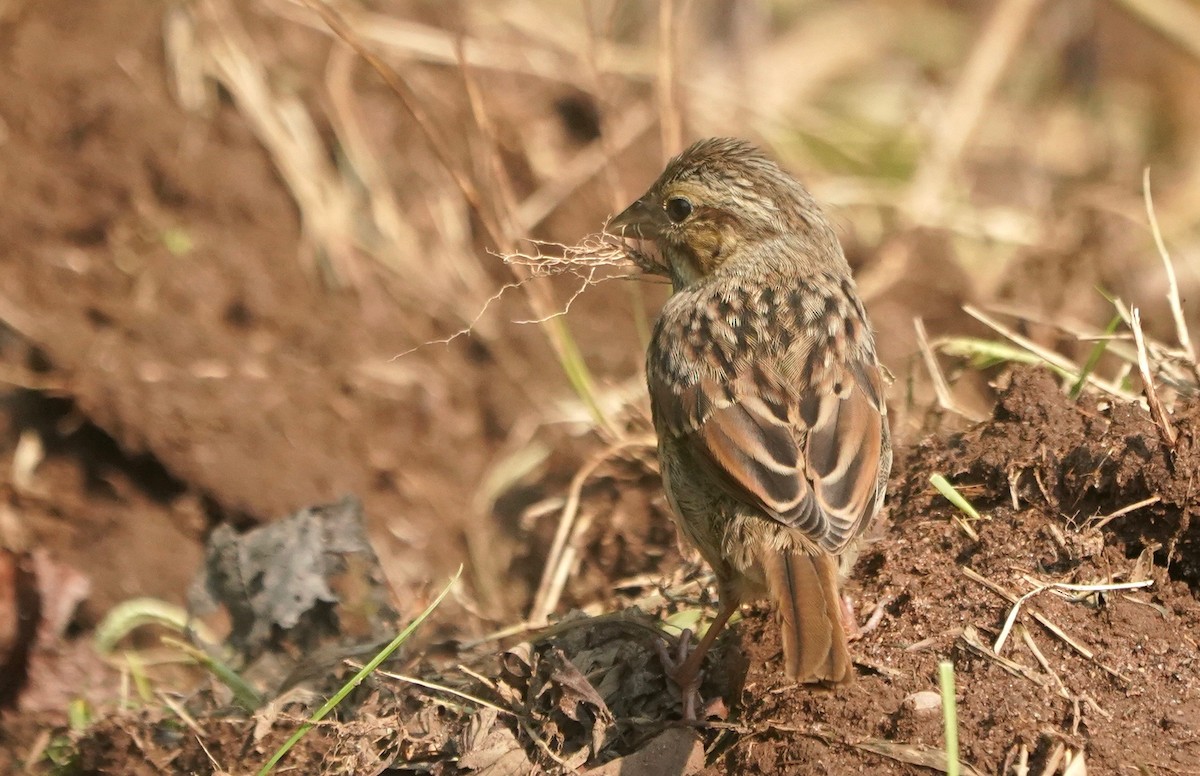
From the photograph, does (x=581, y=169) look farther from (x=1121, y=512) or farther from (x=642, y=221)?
(x=1121, y=512)

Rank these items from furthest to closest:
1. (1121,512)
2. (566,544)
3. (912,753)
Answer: (566,544), (1121,512), (912,753)

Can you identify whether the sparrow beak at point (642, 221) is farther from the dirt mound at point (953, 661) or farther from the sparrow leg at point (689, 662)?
the sparrow leg at point (689, 662)

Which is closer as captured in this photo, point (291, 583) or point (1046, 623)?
point (1046, 623)

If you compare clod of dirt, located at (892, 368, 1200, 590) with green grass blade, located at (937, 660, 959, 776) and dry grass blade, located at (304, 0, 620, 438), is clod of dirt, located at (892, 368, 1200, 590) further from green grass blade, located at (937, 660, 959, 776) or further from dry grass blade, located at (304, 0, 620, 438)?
dry grass blade, located at (304, 0, 620, 438)

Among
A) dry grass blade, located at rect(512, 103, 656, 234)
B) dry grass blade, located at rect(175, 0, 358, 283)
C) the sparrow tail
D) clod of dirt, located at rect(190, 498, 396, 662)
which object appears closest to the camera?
the sparrow tail

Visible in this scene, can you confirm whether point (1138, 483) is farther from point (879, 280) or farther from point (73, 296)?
point (73, 296)

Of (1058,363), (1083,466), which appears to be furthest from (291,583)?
(1058,363)

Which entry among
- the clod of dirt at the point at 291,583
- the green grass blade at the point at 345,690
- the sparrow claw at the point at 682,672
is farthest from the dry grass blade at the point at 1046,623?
the clod of dirt at the point at 291,583

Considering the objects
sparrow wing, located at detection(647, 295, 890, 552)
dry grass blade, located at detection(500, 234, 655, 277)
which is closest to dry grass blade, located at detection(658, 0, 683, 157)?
dry grass blade, located at detection(500, 234, 655, 277)
